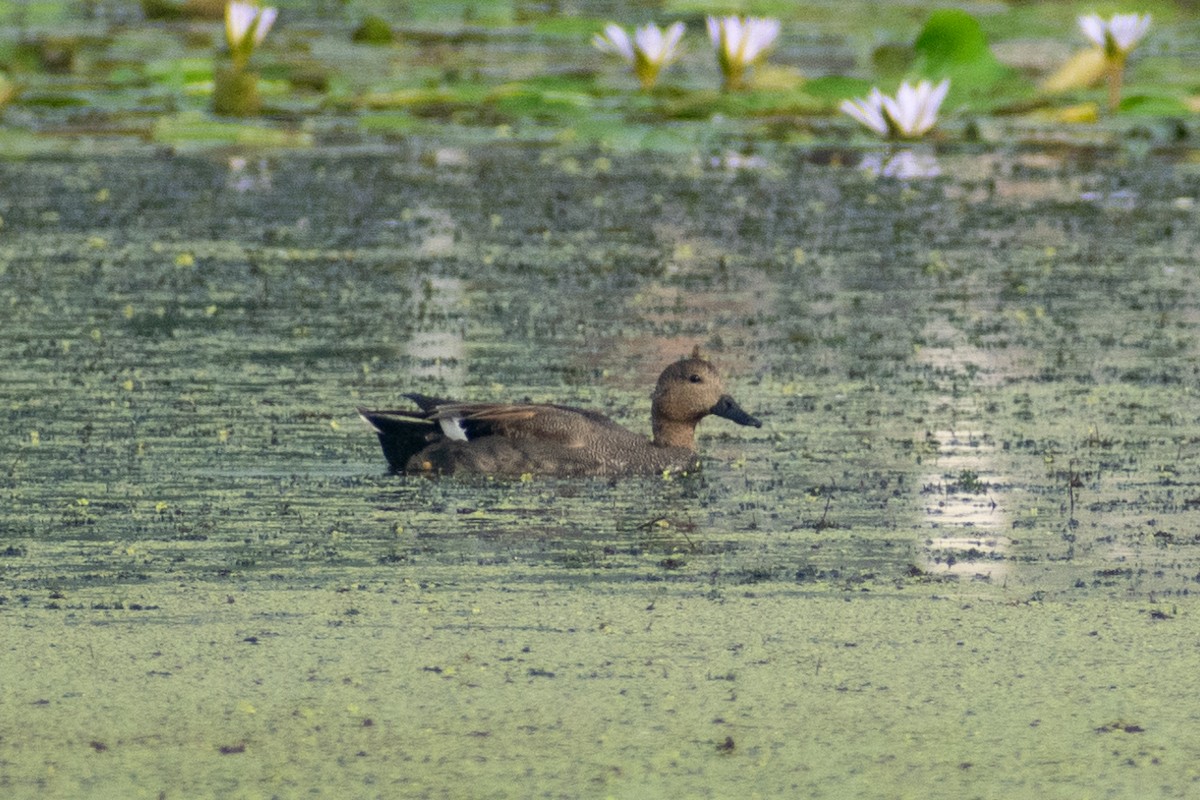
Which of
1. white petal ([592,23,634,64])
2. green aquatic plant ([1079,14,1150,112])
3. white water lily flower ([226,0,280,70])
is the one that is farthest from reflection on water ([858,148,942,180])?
white water lily flower ([226,0,280,70])

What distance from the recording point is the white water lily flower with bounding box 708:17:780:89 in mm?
12518

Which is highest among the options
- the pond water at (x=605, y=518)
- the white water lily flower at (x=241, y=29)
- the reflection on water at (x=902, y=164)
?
the white water lily flower at (x=241, y=29)

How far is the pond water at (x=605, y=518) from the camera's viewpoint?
3.81 metres

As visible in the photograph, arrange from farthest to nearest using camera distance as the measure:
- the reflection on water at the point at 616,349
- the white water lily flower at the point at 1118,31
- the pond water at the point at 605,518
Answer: the white water lily flower at the point at 1118,31, the reflection on water at the point at 616,349, the pond water at the point at 605,518

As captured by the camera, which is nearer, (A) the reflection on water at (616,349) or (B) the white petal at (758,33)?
(A) the reflection on water at (616,349)

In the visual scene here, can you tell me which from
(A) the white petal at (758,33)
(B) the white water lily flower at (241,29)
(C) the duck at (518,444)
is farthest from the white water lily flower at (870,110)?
(C) the duck at (518,444)

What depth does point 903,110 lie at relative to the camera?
11.8 metres

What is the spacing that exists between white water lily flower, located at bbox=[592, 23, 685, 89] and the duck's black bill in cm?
662

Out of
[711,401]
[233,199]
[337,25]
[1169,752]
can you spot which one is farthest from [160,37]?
[1169,752]

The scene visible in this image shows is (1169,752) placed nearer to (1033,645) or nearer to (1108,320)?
(1033,645)

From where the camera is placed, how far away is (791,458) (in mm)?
5863

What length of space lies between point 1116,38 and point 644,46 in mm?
2581

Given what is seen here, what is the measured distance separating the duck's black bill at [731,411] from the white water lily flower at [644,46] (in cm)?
662

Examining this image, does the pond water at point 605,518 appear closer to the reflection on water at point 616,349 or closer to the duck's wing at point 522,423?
the reflection on water at point 616,349
